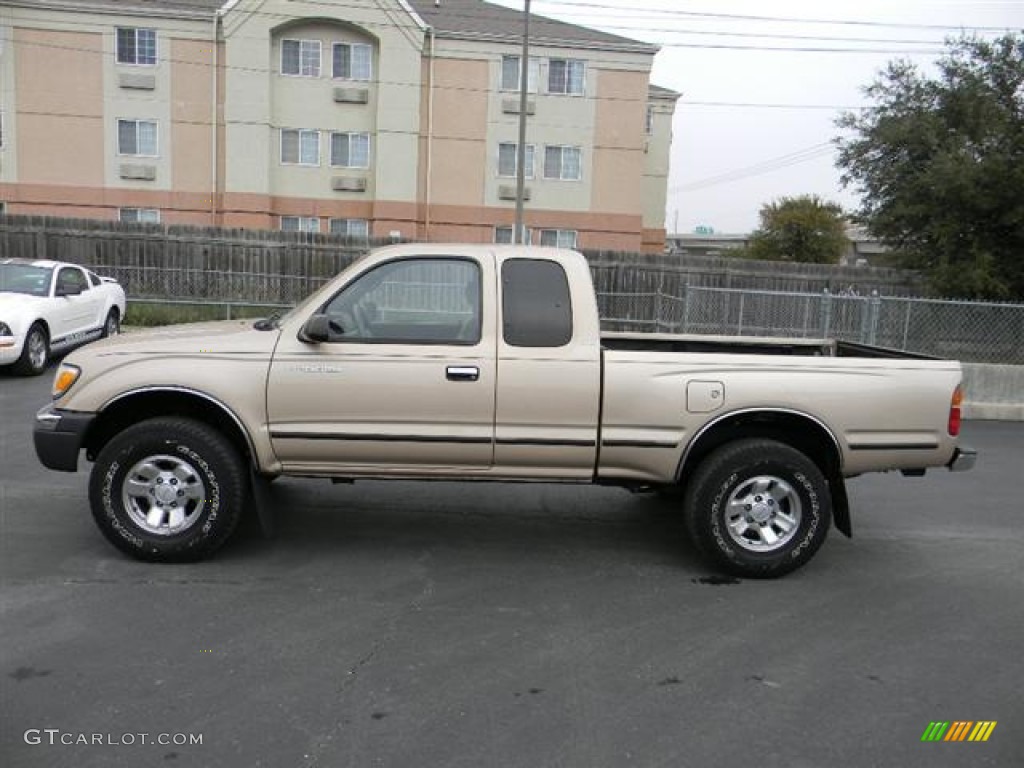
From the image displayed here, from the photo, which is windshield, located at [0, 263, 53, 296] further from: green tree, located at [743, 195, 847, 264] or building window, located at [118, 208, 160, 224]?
green tree, located at [743, 195, 847, 264]

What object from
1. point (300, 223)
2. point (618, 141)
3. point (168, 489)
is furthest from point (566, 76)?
point (168, 489)

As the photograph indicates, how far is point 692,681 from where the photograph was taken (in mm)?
3975

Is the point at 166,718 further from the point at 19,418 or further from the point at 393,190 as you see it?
the point at 393,190

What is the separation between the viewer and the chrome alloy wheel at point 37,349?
462 inches

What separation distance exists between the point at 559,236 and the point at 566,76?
5985 millimetres

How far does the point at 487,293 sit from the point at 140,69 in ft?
103

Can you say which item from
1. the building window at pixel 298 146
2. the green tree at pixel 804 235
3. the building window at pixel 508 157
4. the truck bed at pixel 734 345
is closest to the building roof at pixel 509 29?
the building window at pixel 508 157

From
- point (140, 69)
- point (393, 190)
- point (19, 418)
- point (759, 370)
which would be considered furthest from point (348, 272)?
point (140, 69)

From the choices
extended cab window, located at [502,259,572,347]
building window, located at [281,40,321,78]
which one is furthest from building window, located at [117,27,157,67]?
extended cab window, located at [502,259,572,347]

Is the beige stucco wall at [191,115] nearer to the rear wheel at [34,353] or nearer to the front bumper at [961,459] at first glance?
the rear wheel at [34,353]

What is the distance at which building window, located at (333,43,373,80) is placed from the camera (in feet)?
107

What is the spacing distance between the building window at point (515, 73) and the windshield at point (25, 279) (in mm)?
23669

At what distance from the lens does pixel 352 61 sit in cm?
3281

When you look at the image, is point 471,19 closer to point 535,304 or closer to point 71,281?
point 71,281
